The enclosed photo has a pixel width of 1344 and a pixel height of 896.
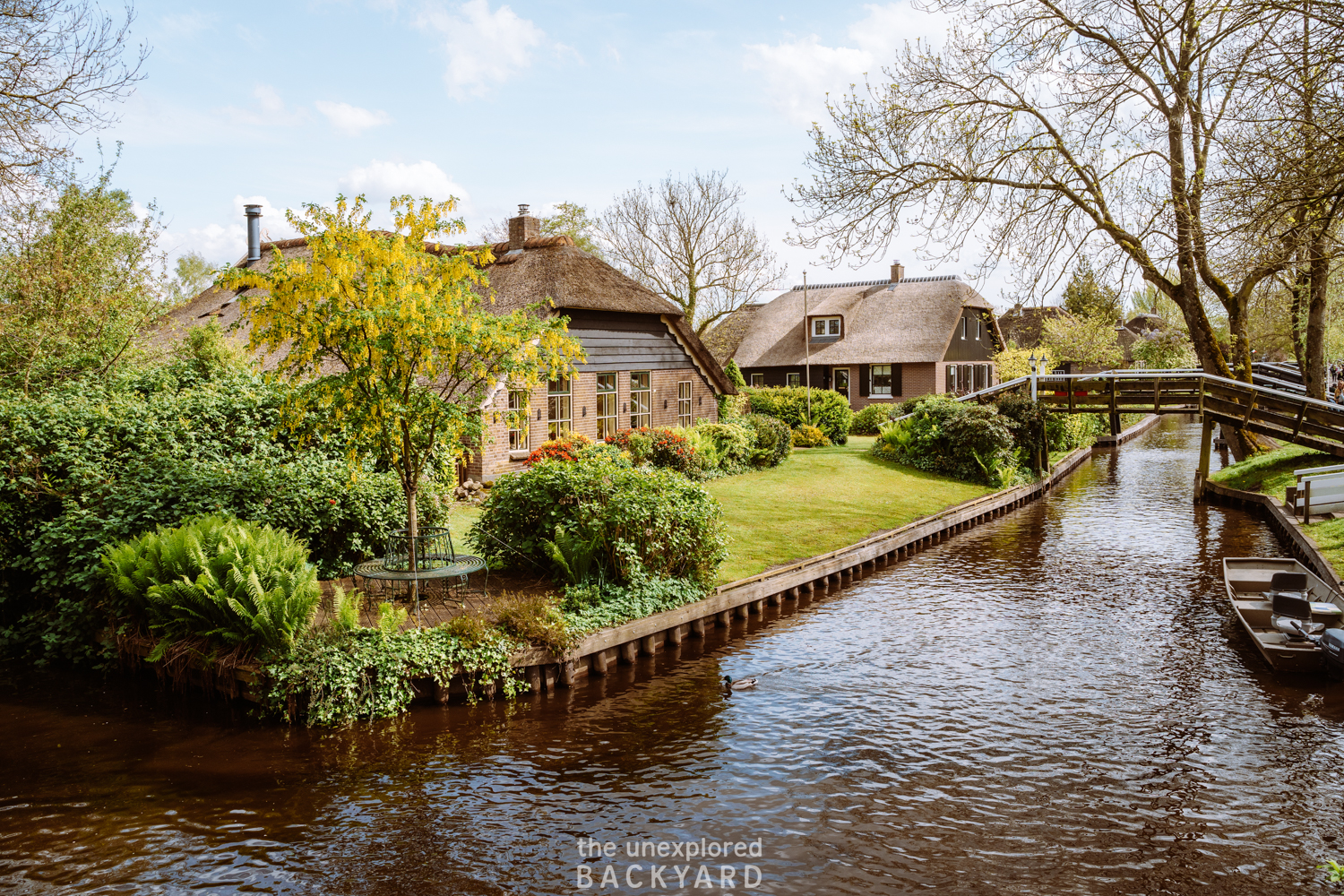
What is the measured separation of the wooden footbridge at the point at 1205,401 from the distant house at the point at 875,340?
43.2 ft

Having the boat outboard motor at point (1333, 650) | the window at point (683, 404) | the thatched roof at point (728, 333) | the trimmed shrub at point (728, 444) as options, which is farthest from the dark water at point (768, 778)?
the thatched roof at point (728, 333)

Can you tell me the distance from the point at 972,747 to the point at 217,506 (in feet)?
31.4

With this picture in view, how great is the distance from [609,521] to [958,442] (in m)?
17.0

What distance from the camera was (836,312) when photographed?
46156mm

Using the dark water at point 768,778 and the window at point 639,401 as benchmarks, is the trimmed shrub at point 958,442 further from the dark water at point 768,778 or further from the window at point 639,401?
the dark water at point 768,778

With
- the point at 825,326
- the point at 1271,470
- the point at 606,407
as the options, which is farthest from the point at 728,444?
the point at 825,326

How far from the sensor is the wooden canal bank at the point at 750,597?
1077cm

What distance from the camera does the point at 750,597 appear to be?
1376 centimetres

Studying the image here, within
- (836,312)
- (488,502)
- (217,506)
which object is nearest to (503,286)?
(488,502)

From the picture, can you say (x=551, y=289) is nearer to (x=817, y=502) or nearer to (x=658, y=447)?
(x=658, y=447)

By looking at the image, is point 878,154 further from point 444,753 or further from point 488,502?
point 444,753

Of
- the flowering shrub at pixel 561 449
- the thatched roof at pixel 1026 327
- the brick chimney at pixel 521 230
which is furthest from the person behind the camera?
the thatched roof at pixel 1026 327

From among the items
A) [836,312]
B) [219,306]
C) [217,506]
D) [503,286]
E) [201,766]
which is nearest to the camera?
[201,766]

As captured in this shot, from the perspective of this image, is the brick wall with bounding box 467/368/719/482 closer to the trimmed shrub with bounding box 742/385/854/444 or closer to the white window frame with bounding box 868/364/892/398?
the trimmed shrub with bounding box 742/385/854/444
